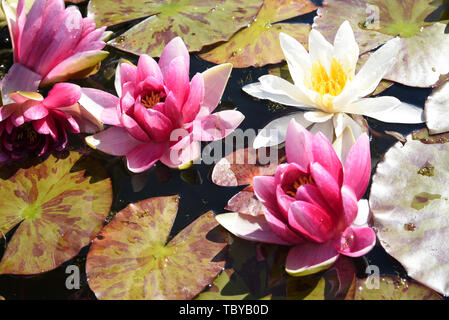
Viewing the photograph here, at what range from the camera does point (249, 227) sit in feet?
5.74

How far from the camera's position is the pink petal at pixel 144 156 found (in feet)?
6.50

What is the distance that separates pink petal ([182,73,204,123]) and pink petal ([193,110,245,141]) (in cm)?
5

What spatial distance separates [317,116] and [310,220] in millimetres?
636

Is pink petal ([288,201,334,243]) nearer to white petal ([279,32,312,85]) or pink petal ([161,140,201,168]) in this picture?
pink petal ([161,140,201,168])

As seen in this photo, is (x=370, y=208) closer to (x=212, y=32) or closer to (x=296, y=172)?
(x=296, y=172)

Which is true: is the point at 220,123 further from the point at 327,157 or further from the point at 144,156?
the point at 327,157

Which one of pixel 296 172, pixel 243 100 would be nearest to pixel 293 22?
pixel 243 100

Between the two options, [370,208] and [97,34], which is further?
[97,34]

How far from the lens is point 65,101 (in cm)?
209

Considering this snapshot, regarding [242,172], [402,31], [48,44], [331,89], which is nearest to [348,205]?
[242,172]

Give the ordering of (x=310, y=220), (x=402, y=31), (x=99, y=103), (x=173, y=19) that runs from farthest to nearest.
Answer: (x=173, y=19), (x=402, y=31), (x=99, y=103), (x=310, y=220)

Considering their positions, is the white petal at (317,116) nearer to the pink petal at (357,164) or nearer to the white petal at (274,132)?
the white petal at (274,132)
